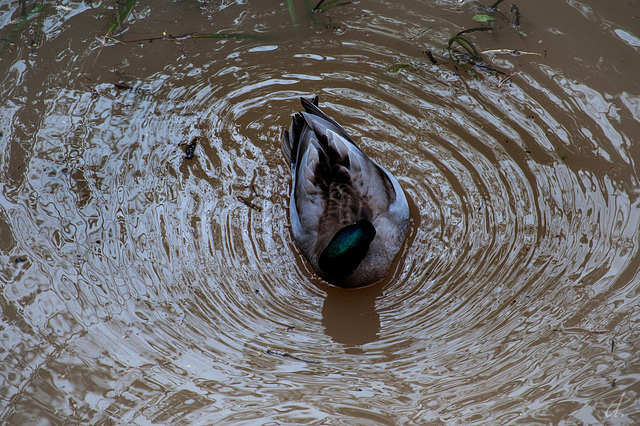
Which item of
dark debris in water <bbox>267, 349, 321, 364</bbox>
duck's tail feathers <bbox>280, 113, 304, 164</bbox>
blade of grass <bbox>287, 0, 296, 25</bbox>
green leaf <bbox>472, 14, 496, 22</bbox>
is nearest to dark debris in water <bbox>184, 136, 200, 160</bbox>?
duck's tail feathers <bbox>280, 113, 304, 164</bbox>

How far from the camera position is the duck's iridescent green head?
434cm

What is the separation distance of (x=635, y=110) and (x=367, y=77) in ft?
8.96

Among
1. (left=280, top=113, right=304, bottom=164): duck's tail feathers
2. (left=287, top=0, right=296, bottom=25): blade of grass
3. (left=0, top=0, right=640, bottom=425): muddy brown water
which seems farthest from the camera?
(left=287, top=0, right=296, bottom=25): blade of grass

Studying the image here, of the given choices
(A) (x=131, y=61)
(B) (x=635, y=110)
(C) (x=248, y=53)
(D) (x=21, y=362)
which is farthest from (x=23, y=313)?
(B) (x=635, y=110)

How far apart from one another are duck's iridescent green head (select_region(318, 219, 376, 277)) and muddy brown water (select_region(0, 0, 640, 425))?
0.37 meters

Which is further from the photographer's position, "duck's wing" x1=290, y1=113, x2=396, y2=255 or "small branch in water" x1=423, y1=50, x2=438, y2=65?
"small branch in water" x1=423, y1=50, x2=438, y2=65

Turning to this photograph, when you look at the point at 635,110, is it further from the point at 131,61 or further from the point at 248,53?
the point at 131,61

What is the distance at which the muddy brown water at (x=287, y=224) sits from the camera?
13.0 ft

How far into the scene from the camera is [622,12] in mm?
5910

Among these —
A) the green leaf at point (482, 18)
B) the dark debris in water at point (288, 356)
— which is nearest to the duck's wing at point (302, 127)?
the dark debris in water at point (288, 356)

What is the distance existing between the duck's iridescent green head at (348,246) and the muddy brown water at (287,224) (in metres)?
0.37

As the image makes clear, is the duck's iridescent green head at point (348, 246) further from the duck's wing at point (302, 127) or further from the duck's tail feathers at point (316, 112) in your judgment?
the duck's tail feathers at point (316, 112)

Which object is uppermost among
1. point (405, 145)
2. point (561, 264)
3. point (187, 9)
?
point (187, 9)

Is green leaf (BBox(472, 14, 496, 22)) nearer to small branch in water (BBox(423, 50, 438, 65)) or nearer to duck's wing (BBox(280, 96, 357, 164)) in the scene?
small branch in water (BBox(423, 50, 438, 65))
